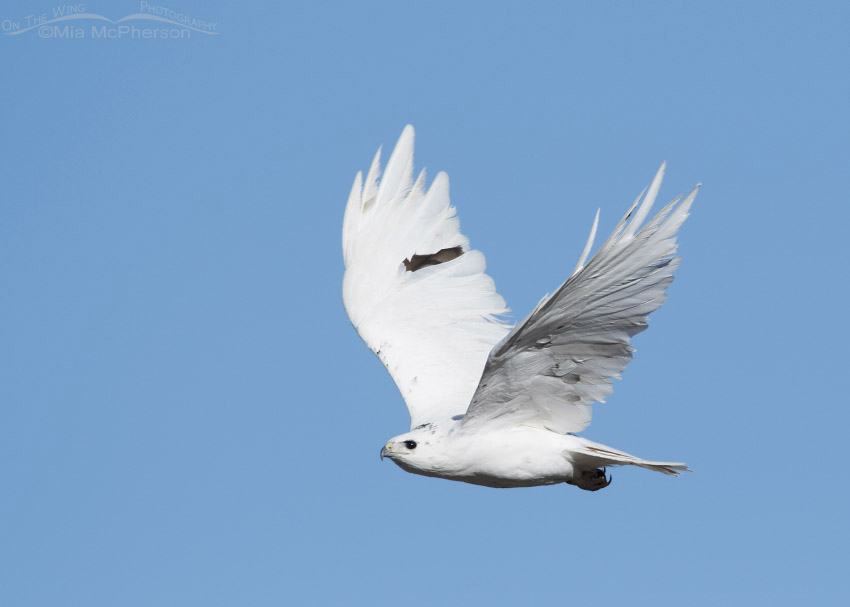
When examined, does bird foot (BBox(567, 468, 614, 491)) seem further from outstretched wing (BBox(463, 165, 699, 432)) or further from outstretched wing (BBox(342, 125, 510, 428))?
outstretched wing (BBox(342, 125, 510, 428))

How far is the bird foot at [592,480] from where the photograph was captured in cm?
1274

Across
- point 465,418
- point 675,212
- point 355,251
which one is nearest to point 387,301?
point 355,251

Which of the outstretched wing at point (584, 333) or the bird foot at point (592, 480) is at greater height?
the outstretched wing at point (584, 333)

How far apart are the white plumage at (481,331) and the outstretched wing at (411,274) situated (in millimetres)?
15

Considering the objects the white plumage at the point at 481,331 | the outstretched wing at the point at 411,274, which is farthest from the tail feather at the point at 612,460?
the outstretched wing at the point at 411,274

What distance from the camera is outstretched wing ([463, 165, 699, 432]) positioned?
10.5 meters

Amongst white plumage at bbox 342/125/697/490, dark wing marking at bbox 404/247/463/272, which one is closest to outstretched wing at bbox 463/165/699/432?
white plumage at bbox 342/125/697/490

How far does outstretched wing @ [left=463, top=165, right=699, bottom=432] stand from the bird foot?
20.7 inches

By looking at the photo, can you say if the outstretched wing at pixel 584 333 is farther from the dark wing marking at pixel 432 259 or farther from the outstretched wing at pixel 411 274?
the dark wing marking at pixel 432 259

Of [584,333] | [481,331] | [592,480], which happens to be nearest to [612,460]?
[592,480]

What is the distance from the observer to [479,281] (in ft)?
51.5

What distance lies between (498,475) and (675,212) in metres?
3.49

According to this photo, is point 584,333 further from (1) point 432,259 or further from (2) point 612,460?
(1) point 432,259

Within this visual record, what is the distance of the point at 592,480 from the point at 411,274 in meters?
4.25
